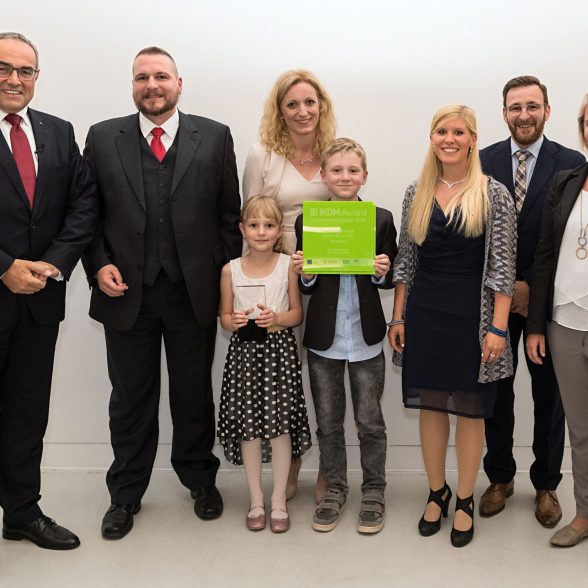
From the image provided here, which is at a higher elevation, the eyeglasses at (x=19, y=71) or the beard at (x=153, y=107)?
the eyeglasses at (x=19, y=71)

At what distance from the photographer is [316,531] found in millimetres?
3152

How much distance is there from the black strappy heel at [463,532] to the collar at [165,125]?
1.91 metres

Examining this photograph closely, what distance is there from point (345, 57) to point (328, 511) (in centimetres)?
213

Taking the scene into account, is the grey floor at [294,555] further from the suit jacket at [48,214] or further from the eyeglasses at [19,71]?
the eyeglasses at [19,71]

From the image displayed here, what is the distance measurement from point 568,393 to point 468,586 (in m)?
0.82

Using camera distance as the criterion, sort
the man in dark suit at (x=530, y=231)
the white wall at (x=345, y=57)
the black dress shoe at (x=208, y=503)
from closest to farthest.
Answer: the man in dark suit at (x=530, y=231)
the black dress shoe at (x=208, y=503)
the white wall at (x=345, y=57)

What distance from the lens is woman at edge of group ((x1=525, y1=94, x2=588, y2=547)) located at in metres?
2.69

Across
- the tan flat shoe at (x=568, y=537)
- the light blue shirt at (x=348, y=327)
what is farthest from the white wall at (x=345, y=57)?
the tan flat shoe at (x=568, y=537)

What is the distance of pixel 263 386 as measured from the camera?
10.1 ft

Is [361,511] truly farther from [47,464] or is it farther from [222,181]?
[47,464]

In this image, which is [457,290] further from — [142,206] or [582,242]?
[142,206]

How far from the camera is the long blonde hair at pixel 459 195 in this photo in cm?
272

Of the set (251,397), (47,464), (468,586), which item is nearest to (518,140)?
(251,397)

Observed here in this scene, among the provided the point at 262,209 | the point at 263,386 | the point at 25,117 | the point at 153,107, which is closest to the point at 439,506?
the point at 263,386
